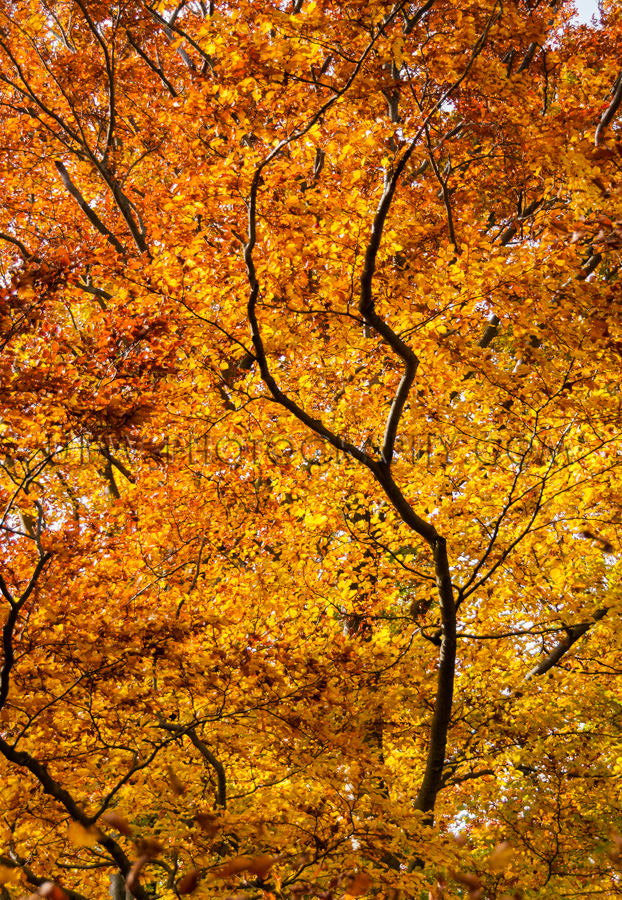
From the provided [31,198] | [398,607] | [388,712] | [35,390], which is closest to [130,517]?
[35,390]

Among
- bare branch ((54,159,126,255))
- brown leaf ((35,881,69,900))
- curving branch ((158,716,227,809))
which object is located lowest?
brown leaf ((35,881,69,900))

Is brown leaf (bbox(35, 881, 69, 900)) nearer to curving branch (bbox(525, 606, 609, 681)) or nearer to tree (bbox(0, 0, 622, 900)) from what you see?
tree (bbox(0, 0, 622, 900))

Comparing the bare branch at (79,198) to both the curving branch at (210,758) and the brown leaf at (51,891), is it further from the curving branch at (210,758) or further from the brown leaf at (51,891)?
the brown leaf at (51,891)

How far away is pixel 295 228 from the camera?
6.09 metres

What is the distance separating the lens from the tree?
200 inches

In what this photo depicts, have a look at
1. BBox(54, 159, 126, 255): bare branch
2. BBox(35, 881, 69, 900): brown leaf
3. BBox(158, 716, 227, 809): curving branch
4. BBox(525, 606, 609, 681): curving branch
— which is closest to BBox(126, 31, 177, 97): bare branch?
BBox(54, 159, 126, 255): bare branch

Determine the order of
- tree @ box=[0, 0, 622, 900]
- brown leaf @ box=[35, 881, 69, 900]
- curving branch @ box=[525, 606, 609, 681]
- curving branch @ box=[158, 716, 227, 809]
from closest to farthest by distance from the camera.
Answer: brown leaf @ box=[35, 881, 69, 900]
tree @ box=[0, 0, 622, 900]
curving branch @ box=[158, 716, 227, 809]
curving branch @ box=[525, 606, 609, 681]

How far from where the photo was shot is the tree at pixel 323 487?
16.7 ft

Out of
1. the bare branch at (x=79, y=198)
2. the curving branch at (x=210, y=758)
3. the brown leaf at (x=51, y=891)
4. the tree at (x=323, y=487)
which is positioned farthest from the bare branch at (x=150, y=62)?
the brown leaf at (x=51, y=891)

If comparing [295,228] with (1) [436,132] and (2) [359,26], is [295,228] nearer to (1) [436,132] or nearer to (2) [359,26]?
(2) [359,26]

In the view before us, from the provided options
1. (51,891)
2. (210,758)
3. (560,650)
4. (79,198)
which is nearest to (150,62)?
(79,198)

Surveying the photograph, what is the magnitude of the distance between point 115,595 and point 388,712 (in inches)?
108

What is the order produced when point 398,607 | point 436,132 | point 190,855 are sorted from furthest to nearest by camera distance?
point 398,607
point 436,132
point 190,855

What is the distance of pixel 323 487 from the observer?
855 cm
